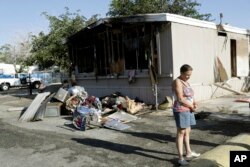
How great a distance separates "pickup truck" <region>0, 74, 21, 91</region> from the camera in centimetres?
3491

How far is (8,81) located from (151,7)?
1712 centimetres

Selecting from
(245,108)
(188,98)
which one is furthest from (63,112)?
(188,98)

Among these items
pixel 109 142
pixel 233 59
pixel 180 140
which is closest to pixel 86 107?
pixel 109 142

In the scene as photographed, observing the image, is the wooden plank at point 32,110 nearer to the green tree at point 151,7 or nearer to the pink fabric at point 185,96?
the pink fabric at point 185,96

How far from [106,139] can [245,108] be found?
5169 millimetres

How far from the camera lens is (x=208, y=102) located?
13.0m

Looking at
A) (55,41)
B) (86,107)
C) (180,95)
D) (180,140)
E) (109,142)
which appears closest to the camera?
(180,95)

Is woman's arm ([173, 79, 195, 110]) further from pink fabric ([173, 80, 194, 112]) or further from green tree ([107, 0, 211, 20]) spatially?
green tree ([107, 0, 211, 20])

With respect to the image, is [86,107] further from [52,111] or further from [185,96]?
[185,96]

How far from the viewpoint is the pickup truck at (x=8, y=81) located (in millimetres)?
34906

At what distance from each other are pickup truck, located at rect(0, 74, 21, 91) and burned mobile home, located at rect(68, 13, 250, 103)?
65.4 feet

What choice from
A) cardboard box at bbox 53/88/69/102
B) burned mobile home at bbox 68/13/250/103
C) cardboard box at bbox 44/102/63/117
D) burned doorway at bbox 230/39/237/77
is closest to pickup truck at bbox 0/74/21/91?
burned mobile home at bbox 68/13/250/103

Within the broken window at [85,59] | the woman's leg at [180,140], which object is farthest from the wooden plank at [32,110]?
the woman's leg at [180,140]

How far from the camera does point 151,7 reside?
1052 inches
